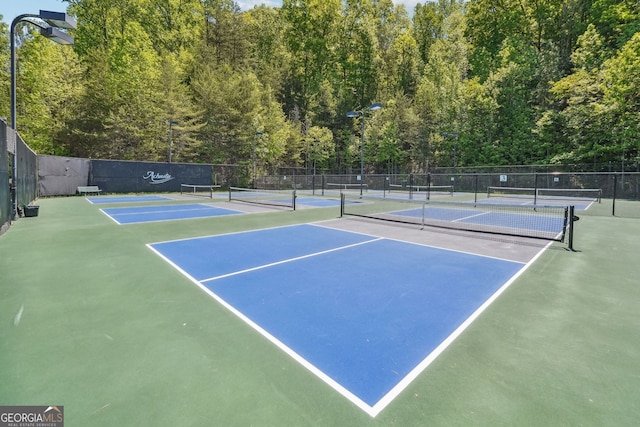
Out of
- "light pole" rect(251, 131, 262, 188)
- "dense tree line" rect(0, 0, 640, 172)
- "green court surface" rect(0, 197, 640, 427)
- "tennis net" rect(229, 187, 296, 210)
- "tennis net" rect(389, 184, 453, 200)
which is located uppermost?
"dense tree line" rect(0, 0, 640, 172)

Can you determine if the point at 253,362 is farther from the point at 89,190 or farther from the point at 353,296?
the point at 89,190

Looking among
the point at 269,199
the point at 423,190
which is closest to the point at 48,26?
the point at 269,199

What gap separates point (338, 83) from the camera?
57.3 metres

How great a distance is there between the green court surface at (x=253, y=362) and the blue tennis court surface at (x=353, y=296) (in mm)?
181

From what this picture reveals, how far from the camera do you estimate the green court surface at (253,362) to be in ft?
8.05

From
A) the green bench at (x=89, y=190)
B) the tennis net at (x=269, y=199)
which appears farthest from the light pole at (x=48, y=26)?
the green bench at (x=89, y=190)

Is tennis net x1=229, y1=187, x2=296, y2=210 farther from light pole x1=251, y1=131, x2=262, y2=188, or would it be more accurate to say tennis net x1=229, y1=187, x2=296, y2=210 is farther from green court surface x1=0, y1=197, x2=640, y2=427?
light pole x1=251, y1=131, x2=262, y2=188

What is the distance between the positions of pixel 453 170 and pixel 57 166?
36.6 metres

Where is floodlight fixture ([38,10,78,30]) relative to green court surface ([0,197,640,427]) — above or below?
above

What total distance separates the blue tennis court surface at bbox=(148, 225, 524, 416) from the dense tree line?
26172 millimetres

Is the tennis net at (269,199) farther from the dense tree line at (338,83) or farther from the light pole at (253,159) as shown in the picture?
the dense tree line at (338,83)

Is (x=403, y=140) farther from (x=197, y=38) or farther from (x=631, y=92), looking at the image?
(x=197, y=38)

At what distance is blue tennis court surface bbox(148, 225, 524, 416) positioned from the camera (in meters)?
3.12

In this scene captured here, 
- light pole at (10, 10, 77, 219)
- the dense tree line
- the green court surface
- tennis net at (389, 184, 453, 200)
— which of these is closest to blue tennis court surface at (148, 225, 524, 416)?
the green court surface
